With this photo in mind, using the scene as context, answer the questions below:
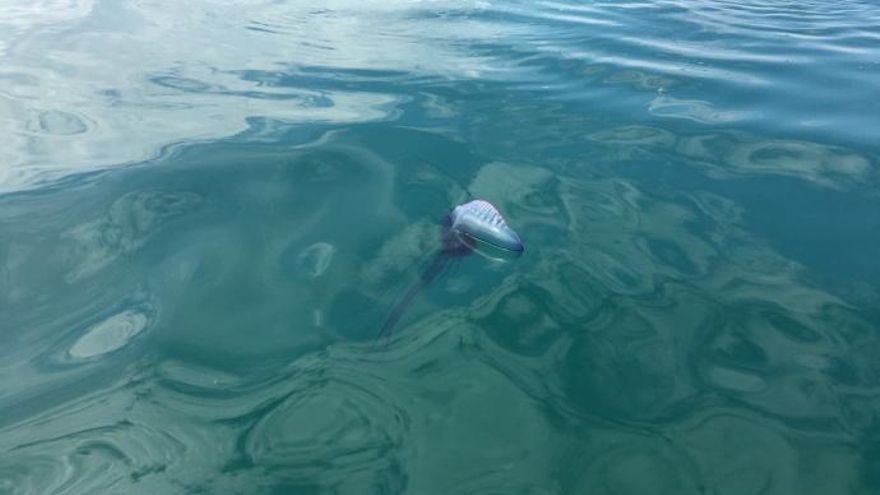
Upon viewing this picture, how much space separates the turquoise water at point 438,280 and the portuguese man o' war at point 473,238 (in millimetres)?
67

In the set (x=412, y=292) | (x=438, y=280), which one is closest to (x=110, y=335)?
(x=412, y=292)

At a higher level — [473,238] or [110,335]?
[473,238]

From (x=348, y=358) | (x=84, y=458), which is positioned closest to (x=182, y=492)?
(x=84, y=458)

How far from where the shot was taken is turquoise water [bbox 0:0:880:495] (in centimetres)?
239

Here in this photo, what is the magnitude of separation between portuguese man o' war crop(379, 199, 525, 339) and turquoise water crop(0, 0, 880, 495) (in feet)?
0.22

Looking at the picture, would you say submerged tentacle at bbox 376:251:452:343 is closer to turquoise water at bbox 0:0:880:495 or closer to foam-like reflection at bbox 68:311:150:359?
turquoise water at bbox 0:0:880:495

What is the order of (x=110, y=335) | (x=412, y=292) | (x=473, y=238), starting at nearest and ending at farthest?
1. (x=110, y=335)
2. (x=412, y=292)
3. (x=473, y=238)

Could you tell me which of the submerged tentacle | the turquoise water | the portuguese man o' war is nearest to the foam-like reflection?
the turquoise water

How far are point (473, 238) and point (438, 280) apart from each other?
Answer: 33 cm

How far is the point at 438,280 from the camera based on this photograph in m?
3.14

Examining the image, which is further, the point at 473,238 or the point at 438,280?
the point at 473,238

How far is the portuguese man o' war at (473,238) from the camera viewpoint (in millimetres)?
3242

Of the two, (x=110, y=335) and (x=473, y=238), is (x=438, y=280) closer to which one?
(x=473, y=238)

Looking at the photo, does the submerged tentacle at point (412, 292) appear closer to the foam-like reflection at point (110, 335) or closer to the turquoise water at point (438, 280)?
the turquoise water at point (438, 280)
